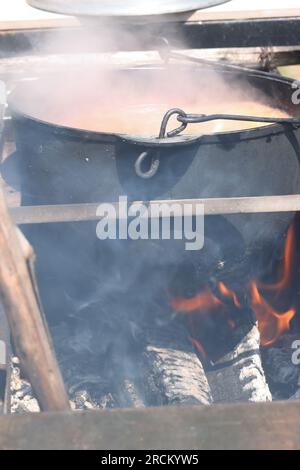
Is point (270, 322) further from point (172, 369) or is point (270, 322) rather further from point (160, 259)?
point (160, 259)

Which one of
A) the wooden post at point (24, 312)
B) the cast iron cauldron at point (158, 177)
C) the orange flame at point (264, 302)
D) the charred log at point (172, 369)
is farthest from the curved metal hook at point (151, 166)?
the wooden post at point (24, 312)

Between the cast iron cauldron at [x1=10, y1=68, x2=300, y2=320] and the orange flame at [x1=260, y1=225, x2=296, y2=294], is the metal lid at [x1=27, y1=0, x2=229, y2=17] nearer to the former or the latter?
the cast iron cauldron at [x1=10, y1=68, x2=300, y2=320]

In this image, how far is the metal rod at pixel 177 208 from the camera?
98.2 inches

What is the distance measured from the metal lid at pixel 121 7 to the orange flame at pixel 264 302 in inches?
49.9

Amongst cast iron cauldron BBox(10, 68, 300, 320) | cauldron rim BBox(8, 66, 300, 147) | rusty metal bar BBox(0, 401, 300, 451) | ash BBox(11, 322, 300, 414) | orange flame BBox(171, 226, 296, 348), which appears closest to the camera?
rusty metal bar BBox(0, 401, 300, 451)

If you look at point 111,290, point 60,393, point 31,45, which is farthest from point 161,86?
point 60,393

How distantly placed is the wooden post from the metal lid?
6.28 ft

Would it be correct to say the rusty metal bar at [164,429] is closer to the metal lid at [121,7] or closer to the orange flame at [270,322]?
the orange flame at [270,322]

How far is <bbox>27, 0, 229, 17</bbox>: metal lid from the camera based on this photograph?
3.17 m

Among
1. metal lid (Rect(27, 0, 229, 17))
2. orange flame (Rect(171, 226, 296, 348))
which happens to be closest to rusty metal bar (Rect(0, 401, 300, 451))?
orange flame (Rect(171, 226, 296, 348))

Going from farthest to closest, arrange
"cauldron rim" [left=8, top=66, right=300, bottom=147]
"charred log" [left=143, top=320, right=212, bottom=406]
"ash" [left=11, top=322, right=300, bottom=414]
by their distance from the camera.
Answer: "ash" [left=11, top=322, right=300, bottom=414], "charred log" [left=143, top=320, right=212, bottom=406], "cauldron rim" [left=8, top=66, right=300, bottom=147]

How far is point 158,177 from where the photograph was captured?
2.61m

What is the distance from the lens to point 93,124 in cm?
327

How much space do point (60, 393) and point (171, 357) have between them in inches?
52.0
